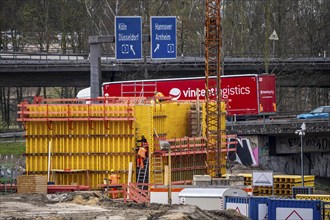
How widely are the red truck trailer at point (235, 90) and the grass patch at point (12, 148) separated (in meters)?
6.68

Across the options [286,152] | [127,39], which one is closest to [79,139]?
[127,39]

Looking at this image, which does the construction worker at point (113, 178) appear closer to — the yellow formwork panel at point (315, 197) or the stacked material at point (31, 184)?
the stacked material at point (31, 184)

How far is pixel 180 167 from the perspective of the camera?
167 feet

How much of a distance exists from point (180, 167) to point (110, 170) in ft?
12.3

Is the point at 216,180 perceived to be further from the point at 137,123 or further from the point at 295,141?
the point at 295,141

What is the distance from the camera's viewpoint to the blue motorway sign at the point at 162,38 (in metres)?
54.5

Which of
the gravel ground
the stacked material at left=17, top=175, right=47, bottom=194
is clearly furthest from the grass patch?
the gravel ground

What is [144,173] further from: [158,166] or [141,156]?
[141,156]

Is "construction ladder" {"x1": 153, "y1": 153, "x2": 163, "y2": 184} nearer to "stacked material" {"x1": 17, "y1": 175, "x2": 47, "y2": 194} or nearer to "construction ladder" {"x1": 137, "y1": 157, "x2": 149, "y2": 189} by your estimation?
"construction ladder" {"x1": 137, "y1": 157, "x2": 149, "y2": 189}

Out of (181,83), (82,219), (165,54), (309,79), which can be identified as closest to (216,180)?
(165,54)

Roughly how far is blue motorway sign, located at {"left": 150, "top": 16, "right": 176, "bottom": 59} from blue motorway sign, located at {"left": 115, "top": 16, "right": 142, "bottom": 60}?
0.95 metres

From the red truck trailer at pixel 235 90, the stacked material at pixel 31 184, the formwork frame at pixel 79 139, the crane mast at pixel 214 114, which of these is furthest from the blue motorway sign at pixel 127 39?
the red truck trailer at pixel 235 90

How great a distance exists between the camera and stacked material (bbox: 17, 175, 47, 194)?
135ft

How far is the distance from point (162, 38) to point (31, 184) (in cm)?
1539
